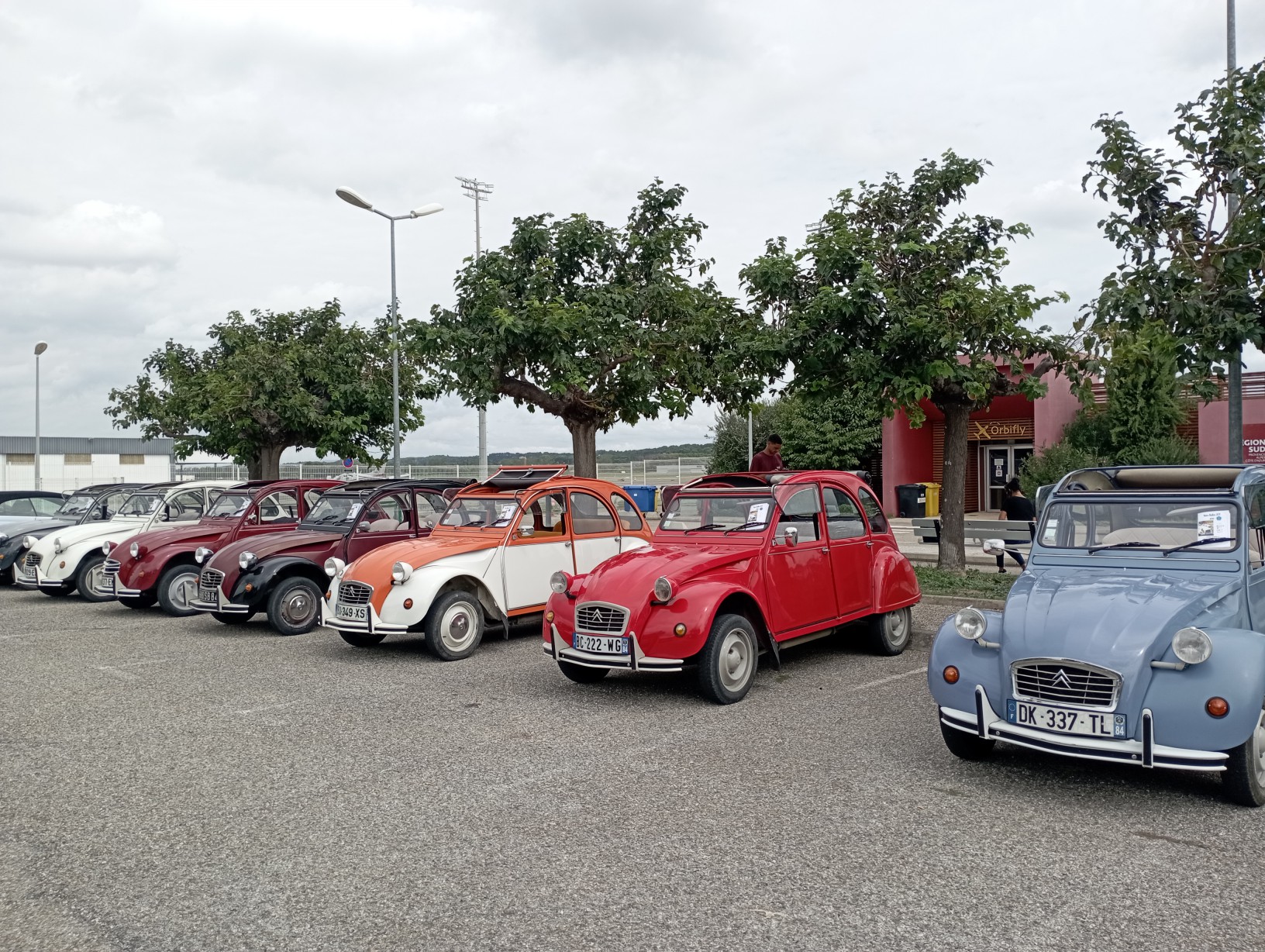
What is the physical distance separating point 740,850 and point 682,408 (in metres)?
13.1

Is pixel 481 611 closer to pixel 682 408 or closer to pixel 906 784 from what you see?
pixel 906 784

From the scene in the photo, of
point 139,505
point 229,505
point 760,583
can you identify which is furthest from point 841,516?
point 139,505

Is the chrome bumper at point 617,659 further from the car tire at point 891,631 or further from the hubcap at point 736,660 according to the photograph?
the car tire at point 891,631

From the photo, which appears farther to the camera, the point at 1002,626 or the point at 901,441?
the point at 901,441

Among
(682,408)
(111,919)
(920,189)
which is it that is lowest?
(111,919)

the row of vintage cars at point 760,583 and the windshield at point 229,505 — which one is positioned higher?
the windshield at point 229,505

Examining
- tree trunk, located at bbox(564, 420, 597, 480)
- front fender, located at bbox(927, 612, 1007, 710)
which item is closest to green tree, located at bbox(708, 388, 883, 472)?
tree trunk, located at bbox(564, 420, 597, 480)

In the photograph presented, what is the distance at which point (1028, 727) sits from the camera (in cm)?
563

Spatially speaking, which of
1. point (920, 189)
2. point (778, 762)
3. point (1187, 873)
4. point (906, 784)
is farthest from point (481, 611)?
point (920, 189)

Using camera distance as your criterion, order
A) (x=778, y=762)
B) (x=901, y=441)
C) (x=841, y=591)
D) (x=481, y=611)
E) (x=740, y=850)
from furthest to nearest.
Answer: (x=901, y=441) → (x=481, y=611) → (x=841, y=591) → (x=778, y=762) → (x=740, y=850)

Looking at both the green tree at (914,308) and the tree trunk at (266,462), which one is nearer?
the green tree at (914,308)

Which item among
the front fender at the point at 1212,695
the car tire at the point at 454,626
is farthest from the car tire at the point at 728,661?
the front fender at the point at 1212,695

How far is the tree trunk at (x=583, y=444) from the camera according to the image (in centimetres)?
1812

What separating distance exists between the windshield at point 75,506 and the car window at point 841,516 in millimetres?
14713
